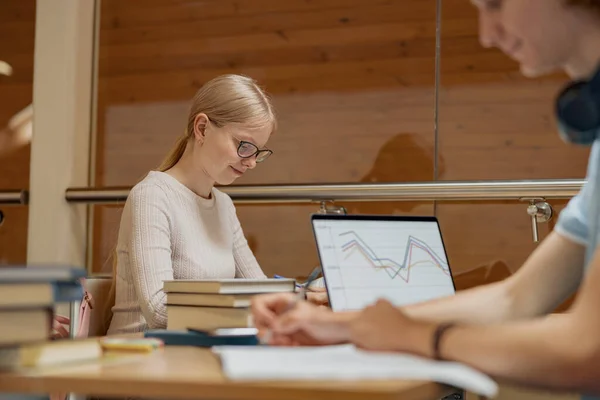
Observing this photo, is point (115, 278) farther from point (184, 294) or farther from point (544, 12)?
point (544, 12)

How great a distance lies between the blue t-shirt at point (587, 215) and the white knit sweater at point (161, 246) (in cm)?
98

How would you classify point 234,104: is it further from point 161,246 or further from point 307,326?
point 307,326

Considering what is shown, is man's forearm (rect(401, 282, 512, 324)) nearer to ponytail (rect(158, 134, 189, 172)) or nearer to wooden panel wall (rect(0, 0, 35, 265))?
ponytail (rect(158, 134, 189, 172))

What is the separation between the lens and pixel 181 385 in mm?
874

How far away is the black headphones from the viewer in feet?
3.26

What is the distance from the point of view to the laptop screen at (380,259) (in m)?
1.48

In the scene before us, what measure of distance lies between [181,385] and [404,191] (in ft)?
6.30

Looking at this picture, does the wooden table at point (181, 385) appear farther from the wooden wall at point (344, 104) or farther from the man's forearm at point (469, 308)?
the wooden wall at point (344, 104)

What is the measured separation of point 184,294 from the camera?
4.81 feet

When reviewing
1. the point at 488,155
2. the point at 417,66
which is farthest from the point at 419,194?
the point at 417,66

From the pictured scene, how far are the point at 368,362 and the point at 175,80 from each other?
8.89 feet

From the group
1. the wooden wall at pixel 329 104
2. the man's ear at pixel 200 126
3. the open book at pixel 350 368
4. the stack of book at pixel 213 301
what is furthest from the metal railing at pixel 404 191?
the open book at pixel 350 368

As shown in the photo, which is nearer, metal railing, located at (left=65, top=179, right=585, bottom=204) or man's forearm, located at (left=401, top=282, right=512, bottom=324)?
man's forearm, located at (left=401, top=282, right=512, bottom=324)

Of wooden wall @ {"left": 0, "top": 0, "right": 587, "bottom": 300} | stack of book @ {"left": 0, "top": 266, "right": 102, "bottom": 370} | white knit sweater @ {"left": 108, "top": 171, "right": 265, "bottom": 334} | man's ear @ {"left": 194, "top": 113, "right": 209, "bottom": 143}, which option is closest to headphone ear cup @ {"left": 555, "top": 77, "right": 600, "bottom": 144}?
stack of book @ {"left": 0, "top": 266, "right": 102, "bottom": 370}
